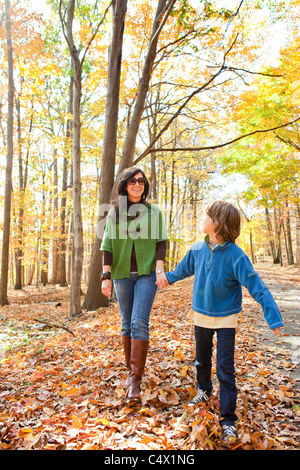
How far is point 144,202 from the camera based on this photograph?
9.89ft

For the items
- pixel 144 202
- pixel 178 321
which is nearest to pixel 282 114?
pixel 178 321

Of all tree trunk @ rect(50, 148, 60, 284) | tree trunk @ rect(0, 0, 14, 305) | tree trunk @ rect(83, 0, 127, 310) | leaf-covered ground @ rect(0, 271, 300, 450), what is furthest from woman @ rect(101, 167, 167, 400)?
tree trunk @ rect(50, 148, 60, 284)

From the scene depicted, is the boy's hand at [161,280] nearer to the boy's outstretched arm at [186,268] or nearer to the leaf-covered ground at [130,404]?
the boy's outstretched arm at [186,268]

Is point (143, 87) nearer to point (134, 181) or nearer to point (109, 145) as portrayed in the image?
point (109, 145)

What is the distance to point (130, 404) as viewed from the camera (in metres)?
2.48

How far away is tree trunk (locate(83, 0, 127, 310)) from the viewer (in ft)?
21.8

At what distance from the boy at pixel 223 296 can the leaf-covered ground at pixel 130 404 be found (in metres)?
0.23

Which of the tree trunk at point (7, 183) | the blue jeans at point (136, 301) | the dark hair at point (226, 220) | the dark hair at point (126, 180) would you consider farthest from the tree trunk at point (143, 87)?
the tree trunk at point (7, 183)

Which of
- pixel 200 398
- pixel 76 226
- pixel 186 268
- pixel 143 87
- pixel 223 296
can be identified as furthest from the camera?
pixel 76 226

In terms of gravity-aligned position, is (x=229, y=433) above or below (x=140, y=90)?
below

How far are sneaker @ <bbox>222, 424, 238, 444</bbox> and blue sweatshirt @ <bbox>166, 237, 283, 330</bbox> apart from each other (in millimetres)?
777

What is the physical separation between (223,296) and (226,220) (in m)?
0.60

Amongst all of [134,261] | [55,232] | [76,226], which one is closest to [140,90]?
[76,226]
